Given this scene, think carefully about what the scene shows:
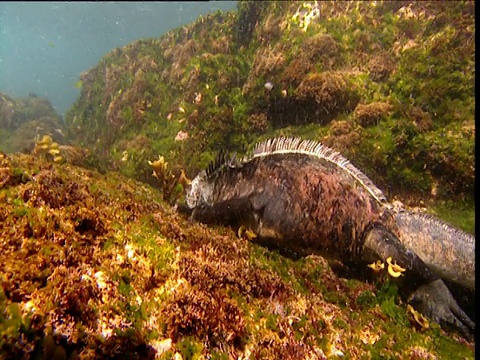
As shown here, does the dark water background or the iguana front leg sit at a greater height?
the dark water background

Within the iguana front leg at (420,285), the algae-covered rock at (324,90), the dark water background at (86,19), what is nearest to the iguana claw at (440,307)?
the iguana front leg at (420,285)

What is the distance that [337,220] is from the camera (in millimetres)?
4477

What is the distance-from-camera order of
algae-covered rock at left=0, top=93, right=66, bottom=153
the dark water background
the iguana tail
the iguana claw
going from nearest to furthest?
the iguana claw
the iguana tail
algae-covered rock at left=0, top=93, right=66, bottom=153
the dark water background

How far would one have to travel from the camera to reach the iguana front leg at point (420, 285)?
12.9 feet

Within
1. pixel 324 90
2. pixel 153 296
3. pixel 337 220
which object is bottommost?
pixel 153 296

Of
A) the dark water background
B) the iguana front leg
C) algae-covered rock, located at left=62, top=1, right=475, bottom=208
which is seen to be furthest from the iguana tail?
the dark water background

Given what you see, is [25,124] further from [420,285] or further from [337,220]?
[420,285]

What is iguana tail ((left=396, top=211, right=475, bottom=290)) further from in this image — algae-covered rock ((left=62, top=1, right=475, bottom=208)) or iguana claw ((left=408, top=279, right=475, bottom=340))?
algae-covered rock ((left=62, top=1, right=475, bottom=208))

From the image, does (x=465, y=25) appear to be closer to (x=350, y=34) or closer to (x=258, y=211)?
(x=350, y=34)

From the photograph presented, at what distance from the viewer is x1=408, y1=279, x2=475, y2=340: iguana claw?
3918 mm

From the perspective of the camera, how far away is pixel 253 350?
2.49 metres

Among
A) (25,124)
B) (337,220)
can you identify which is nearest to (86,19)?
(25,124)

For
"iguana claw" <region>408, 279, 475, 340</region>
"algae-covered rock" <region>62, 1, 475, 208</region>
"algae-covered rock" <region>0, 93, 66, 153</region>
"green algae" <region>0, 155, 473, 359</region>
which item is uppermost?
"algae-covered rock" <region>62, 1, 475, 208</region>

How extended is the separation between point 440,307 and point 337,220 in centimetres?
165
